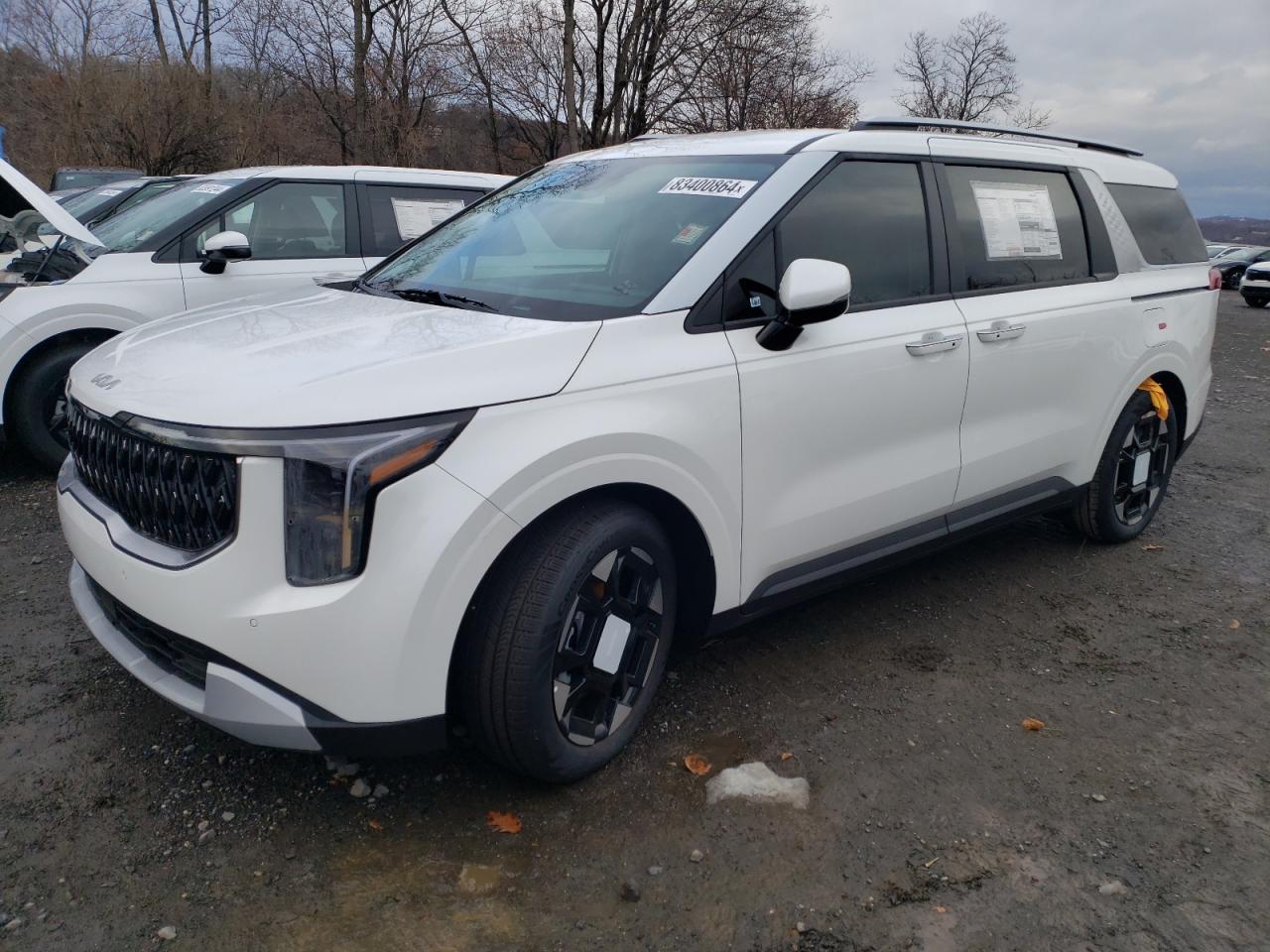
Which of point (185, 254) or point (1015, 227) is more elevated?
point (1015, 227)

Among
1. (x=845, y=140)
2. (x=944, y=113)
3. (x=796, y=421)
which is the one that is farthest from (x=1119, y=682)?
(x=944, y=113)

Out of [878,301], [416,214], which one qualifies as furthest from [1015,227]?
[416,214]

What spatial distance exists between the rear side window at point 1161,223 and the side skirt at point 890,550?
1.26m

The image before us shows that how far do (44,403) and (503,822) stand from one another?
420 cm

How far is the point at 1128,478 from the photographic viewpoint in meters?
4.56

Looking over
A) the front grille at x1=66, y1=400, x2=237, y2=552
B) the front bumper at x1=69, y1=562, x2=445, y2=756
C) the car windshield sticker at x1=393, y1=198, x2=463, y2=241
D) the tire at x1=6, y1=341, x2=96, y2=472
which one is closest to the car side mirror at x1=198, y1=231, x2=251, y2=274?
the tire at x1=6, y1=341, x2=96, y2=472

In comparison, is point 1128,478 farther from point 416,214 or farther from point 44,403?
point 44,403

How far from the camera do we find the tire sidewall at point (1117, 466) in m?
4.35

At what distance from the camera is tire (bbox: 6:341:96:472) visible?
516cm

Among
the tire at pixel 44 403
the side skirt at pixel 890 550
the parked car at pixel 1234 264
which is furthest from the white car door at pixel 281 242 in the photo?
the parked car at pixel 1234 264

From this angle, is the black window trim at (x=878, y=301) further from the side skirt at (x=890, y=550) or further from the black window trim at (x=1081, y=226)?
the side skirt at (x=890, y=550)

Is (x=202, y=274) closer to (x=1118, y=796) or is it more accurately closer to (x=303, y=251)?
(x=303, y=251)

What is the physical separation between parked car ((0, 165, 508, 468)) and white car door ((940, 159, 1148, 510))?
3.51 meters

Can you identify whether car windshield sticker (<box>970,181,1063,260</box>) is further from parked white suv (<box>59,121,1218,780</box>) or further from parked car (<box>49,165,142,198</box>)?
parked car (<box>49,165,142,198</box>)
